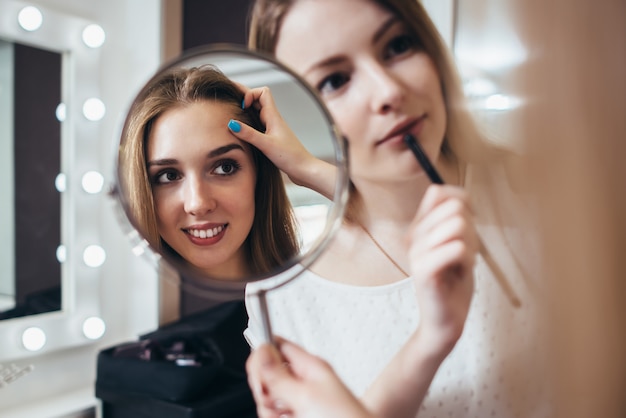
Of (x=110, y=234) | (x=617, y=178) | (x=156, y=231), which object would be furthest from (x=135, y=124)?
(x=110, y=234)

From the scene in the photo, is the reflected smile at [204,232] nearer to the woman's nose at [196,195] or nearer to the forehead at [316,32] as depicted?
the woman's nose at [196,195]

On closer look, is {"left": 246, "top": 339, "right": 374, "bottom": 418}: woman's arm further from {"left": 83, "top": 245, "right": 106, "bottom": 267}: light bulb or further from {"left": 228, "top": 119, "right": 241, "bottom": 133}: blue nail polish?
{"left": 83, "top": 245, "right": 106, "bottom": 267}: light bulb

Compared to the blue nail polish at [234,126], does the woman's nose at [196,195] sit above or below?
below

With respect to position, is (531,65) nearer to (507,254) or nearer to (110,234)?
(507,254)

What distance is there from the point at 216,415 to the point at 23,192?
22.9 inches

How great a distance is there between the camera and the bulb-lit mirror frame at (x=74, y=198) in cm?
111

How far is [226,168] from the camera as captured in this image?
328 millimetres

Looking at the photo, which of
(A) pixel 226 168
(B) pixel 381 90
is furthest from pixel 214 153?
(B) pixel 381 90

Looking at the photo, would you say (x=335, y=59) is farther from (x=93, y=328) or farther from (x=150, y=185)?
(x=93, y=328)

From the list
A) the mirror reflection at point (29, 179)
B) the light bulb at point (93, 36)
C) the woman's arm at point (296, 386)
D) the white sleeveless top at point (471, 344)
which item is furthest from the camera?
the light bulb at point (93, 36)

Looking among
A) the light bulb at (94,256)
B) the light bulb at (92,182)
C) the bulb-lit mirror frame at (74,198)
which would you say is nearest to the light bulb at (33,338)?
the bulb-lit mirror frame at (74,198)

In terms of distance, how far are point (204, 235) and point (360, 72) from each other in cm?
15

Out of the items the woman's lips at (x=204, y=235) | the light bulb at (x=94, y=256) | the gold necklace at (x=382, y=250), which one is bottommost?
the light bulb at (x=94, y=256)

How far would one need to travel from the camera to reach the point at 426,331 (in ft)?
1.06
